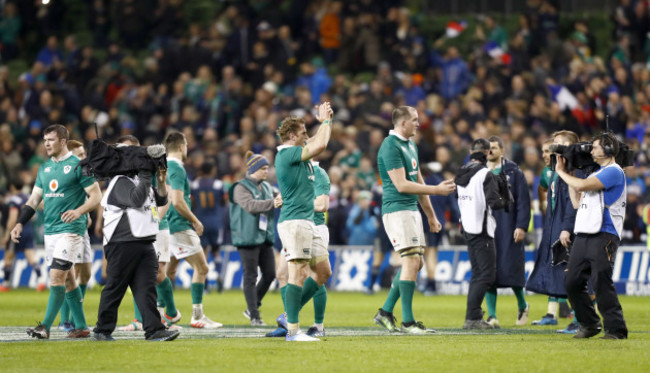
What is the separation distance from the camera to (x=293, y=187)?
12328 millimetres

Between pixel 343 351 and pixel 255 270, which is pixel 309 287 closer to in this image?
pixel 343 351

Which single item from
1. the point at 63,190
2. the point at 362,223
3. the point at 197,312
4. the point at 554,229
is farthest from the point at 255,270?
the point at 362,223

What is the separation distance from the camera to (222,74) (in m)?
32.0

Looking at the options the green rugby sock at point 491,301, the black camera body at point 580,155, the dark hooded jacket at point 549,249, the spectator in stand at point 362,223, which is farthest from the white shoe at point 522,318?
the spectator in stand at point 362,223

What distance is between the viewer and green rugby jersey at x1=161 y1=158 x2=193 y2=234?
1466 centimetres

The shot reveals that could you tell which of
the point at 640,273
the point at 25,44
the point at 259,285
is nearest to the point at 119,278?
the point at 259,285

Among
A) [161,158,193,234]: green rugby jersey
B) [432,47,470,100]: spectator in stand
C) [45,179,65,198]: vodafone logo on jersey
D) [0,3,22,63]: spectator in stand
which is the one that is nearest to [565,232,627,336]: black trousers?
[161,158,193,234]: green rugby jersey

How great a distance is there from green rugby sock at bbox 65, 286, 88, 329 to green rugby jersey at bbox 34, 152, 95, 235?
0.75m

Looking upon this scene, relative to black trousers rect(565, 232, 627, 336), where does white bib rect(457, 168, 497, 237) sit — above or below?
above

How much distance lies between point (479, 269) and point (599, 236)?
2552 millimetres

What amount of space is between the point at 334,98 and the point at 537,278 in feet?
50.9

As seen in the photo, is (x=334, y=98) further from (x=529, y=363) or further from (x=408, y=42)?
(x=529, y=363)

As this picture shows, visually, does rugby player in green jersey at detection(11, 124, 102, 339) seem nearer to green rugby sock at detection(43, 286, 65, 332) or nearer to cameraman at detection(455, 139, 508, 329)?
green rugby sock at detection(43, 286, 65, 332)

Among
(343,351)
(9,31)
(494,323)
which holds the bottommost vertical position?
(343,351)
